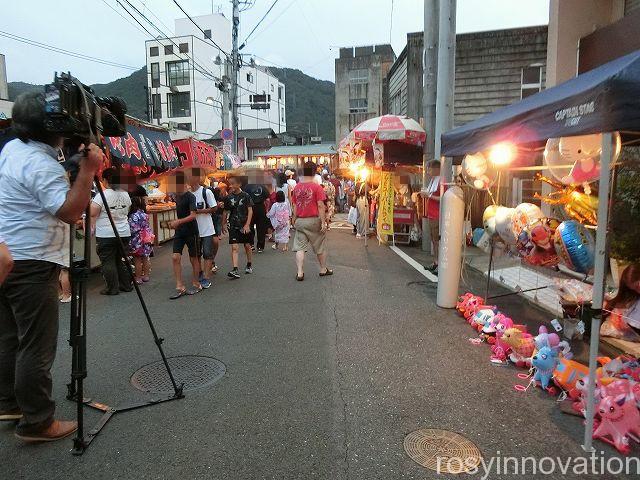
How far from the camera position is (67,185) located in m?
→ 2.75

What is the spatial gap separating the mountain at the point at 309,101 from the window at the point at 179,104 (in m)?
20.4

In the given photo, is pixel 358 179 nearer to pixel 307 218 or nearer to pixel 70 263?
pixel 307 218

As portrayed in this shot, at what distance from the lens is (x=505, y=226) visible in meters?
5.12

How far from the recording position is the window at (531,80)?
46.9ft

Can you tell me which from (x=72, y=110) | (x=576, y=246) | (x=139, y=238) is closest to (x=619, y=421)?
(x=576, y=246)

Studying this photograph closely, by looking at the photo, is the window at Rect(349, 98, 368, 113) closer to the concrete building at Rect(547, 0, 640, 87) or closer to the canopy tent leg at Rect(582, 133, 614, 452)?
the concrete building at Rect(547, 0, 640, 87)

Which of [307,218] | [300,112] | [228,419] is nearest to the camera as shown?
[228,419]

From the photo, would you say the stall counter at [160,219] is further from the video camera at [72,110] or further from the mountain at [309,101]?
the mountain at [309,101]

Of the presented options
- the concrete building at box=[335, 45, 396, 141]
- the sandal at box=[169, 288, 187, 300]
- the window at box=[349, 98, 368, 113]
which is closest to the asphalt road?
the sandal at box=[169, 288, 187, 300]

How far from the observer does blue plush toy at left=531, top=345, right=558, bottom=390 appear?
3.63 m

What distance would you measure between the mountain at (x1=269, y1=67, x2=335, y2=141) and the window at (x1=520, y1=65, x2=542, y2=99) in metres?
56.3

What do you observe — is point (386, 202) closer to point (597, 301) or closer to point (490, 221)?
point (490, 221)

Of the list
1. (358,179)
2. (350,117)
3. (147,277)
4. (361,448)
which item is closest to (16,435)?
(361,448)

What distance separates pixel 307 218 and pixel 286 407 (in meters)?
4.59
